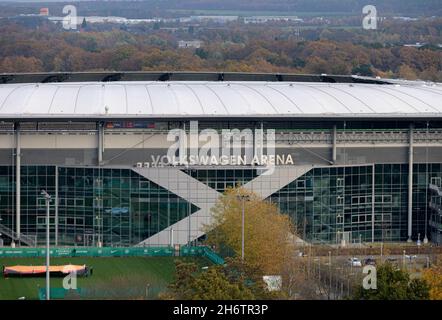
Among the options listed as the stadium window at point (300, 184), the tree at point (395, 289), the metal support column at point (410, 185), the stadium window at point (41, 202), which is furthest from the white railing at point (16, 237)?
the tree at point (395, 289)

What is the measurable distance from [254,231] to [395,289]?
244 inches

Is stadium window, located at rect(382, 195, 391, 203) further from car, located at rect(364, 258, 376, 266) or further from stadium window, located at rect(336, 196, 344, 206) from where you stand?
car, located at rect(364, 258, 376, 266)

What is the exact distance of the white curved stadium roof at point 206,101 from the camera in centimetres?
3644

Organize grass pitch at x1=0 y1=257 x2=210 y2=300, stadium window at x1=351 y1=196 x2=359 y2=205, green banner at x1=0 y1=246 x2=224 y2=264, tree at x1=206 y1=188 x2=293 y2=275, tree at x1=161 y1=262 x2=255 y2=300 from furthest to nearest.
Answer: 1. stadium window at x1=351 y1=196 x2=359 y2=205
2. green banner at x1=0 y1=246 x2=224 y2=264
3. tree at x1=206 y1=188 x2=293 y2=275
4. grass pitch at x1=0 y1=257 x2=210 y2=300
5. tree at x1=161 y1=262 x2=255 y2=300

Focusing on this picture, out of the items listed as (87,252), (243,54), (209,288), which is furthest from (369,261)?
(243,54)

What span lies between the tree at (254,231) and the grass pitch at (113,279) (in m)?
0.94

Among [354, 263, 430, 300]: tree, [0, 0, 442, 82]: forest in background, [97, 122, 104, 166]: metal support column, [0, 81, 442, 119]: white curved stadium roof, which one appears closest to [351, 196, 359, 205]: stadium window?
[0, 81, 442, 119]: white curved stadium roof

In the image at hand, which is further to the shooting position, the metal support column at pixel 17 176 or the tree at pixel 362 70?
the tree at pixel 362 70

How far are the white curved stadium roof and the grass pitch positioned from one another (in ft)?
12.0

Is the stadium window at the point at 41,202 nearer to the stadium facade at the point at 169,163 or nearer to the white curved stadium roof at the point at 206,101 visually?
the stadium facade at the point at 169,163

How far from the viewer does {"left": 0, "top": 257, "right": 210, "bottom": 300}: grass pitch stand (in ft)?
91.7

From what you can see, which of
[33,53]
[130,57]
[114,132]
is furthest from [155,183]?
[33,53]

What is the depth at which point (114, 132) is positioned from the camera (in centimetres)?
3681
